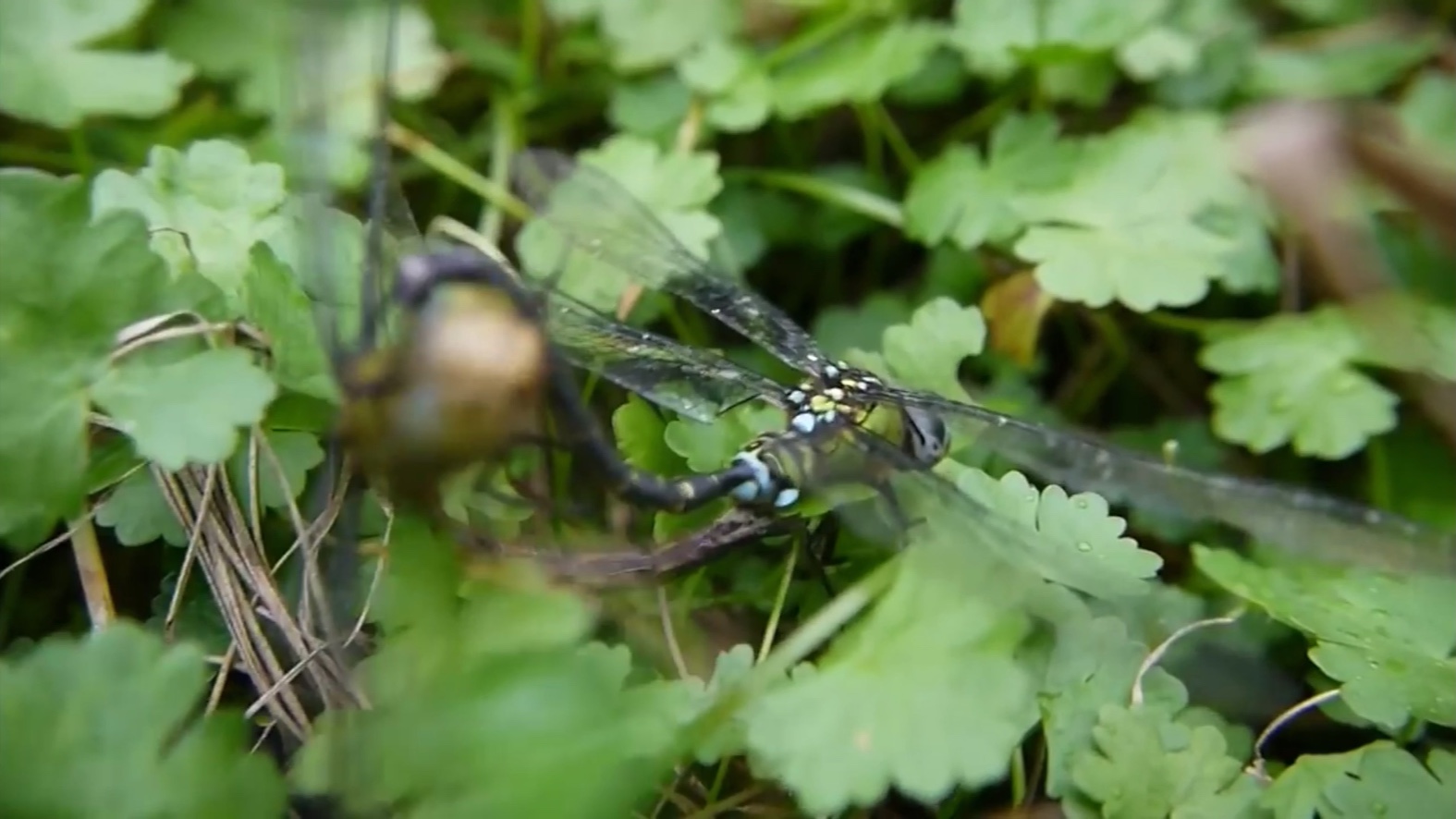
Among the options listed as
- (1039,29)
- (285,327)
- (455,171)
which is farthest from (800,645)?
(1039,29)

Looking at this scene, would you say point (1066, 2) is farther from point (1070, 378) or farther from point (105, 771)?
point (105, 771)

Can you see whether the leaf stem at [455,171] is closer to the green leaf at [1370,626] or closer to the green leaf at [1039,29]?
the green leaf at [1039,29]

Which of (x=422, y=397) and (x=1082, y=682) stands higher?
(x=422, y=397)

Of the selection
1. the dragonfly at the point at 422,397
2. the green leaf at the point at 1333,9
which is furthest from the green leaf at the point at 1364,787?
the green leaf at the point at 1333,9

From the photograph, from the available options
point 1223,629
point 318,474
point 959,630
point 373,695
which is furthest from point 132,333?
point 1223,629

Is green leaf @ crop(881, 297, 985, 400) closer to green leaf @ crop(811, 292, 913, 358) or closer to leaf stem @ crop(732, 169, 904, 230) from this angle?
green leaf @ crop(811, 292, 913, 358)

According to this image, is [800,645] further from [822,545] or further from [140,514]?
[140,514]
